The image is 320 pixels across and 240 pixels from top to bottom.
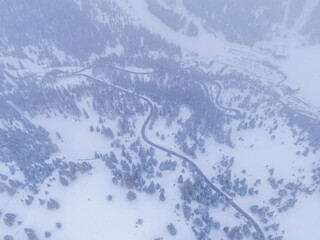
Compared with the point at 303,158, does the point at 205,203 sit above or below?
below

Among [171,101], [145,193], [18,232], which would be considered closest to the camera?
[18,232]

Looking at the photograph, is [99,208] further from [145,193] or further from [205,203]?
[205,203]

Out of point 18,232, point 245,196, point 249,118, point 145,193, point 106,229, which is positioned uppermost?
point 249,118

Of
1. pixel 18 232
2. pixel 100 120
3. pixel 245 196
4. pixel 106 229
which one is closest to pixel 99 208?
pixel 106 229

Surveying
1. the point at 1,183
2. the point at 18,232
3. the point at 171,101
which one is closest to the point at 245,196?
the point at 171,101

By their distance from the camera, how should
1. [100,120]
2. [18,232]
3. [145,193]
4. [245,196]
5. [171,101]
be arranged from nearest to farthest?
1. [18,232]
2. [145,193]
3. [245,196]
4. [100,120]
5. [171,101]

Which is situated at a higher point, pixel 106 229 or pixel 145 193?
pixel 145 193

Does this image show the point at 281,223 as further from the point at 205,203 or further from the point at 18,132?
the point at 18,132

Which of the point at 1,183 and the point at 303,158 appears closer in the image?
the point at 1,183

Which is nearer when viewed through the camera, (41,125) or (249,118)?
(41,125)
